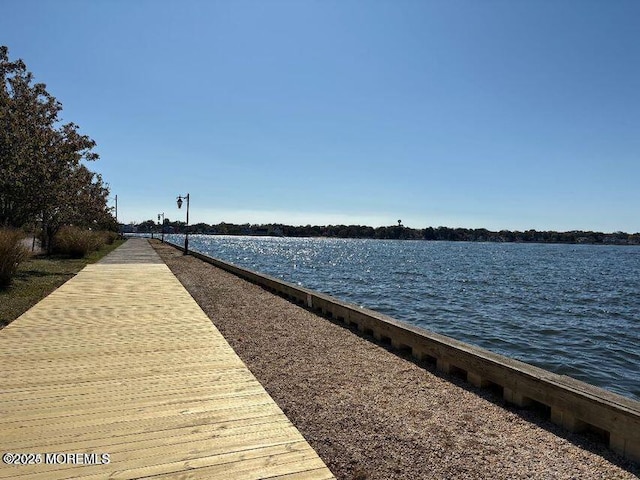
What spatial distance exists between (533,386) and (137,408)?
4325 millimetres

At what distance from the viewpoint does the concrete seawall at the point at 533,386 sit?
12.8 ft

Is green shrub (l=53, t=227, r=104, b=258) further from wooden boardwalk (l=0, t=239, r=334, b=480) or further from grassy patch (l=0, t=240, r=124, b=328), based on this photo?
wooden boardwalk (l=0, t=239, r=334, b=480)

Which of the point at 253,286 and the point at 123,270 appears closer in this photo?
the point at 253,286

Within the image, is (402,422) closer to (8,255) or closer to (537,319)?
(8,255)

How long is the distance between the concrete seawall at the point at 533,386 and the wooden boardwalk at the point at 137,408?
2771mm

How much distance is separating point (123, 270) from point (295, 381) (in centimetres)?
1509

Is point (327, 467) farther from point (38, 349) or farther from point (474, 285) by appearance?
point (474, 285)

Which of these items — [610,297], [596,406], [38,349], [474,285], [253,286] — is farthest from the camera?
[474,285]

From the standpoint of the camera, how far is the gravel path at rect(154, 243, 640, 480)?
362 centimetres

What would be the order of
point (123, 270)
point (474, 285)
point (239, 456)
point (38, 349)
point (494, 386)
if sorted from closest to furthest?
point (239, 456)
point (494, 386)
point (38, 349)
point (123, 270)
point (474, 285)

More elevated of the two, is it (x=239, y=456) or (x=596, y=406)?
(x=596, y=406)

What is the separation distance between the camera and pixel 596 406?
4.11 m

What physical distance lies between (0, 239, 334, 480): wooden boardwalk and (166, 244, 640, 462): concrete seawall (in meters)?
2.77

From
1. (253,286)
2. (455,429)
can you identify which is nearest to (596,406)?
(455,429)
